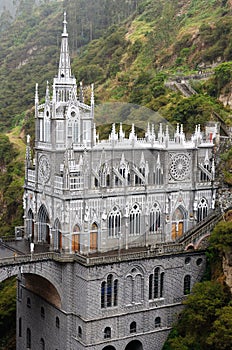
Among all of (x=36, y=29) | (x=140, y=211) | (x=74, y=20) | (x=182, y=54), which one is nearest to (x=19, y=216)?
(x=140, y=211)

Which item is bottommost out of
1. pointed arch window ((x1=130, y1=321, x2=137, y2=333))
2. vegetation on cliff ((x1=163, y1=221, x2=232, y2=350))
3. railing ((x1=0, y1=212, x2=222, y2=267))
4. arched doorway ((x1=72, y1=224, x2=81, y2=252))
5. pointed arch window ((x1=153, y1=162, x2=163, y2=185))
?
pointed arch window ((x1=130, y1=321, x2=137, y2=333))

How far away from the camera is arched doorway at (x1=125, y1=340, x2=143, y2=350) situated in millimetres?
50125

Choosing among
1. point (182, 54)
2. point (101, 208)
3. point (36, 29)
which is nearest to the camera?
point (101, 208)

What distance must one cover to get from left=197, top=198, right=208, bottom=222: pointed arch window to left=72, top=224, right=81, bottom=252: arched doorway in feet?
38.7

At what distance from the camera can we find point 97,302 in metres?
47.0

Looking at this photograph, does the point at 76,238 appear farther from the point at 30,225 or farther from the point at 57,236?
the point at 30,225

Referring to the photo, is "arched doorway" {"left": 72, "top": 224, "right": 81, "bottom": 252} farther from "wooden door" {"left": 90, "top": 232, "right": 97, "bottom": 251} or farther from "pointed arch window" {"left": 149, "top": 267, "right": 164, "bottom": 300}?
"pointed arch window" {"left": 149, "top": 267, "right": 164, "bottom": 300}

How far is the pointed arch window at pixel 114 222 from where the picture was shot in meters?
50.3

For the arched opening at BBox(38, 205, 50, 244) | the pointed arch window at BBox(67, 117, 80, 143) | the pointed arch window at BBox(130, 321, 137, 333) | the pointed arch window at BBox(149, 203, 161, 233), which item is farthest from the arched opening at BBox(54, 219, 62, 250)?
the pointed arch window at BBox(130, 321, 137, 333)

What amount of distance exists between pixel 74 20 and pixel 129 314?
120826mm

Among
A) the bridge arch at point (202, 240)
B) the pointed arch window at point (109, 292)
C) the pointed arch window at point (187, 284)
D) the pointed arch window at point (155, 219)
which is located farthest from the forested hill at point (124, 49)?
the pointed arch window at point (109, 292)

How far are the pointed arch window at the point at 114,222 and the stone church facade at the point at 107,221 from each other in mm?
84

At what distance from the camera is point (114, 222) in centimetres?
5044

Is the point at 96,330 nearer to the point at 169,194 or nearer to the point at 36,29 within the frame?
the point at 169,194
